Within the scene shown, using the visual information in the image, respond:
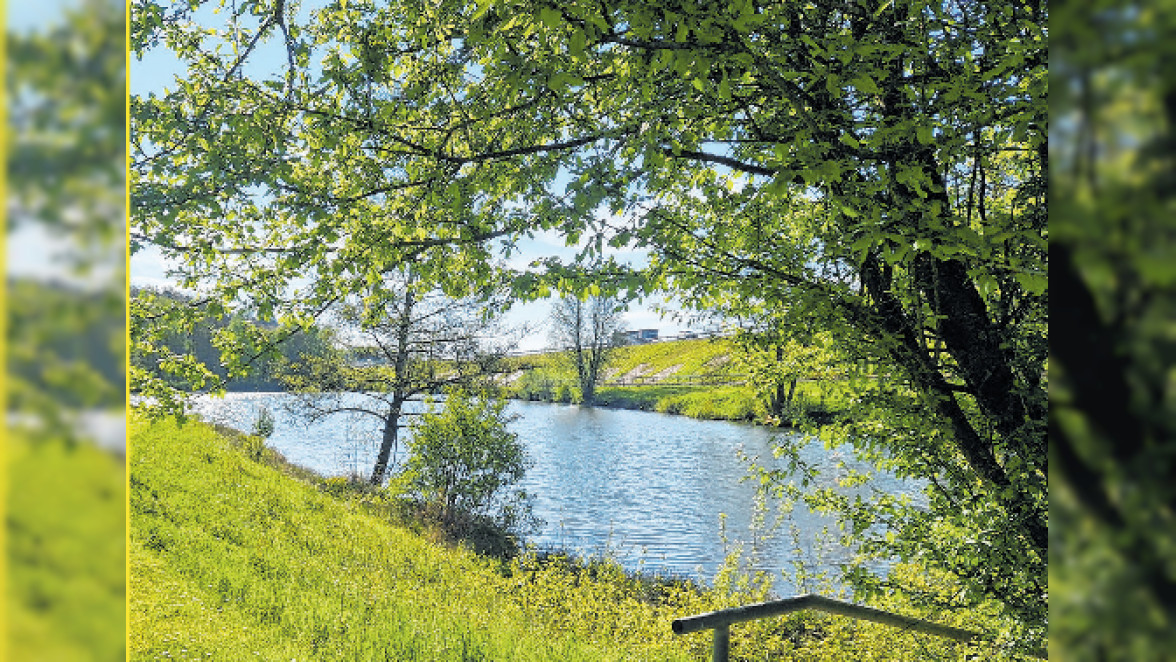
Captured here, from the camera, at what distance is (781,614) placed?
4473mm

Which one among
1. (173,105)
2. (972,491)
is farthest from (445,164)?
(972,491)

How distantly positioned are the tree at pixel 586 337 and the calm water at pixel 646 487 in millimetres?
6033

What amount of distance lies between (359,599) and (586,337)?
27.5 m

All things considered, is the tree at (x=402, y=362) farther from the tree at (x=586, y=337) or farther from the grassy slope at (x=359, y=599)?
the tree at (x=586, y=337)

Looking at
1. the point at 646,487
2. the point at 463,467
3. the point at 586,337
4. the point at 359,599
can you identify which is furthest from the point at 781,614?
the point at 586,337

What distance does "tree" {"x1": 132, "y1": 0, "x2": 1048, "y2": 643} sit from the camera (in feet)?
11.1

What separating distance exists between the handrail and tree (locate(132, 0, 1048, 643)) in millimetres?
480

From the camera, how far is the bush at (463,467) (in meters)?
12.5
